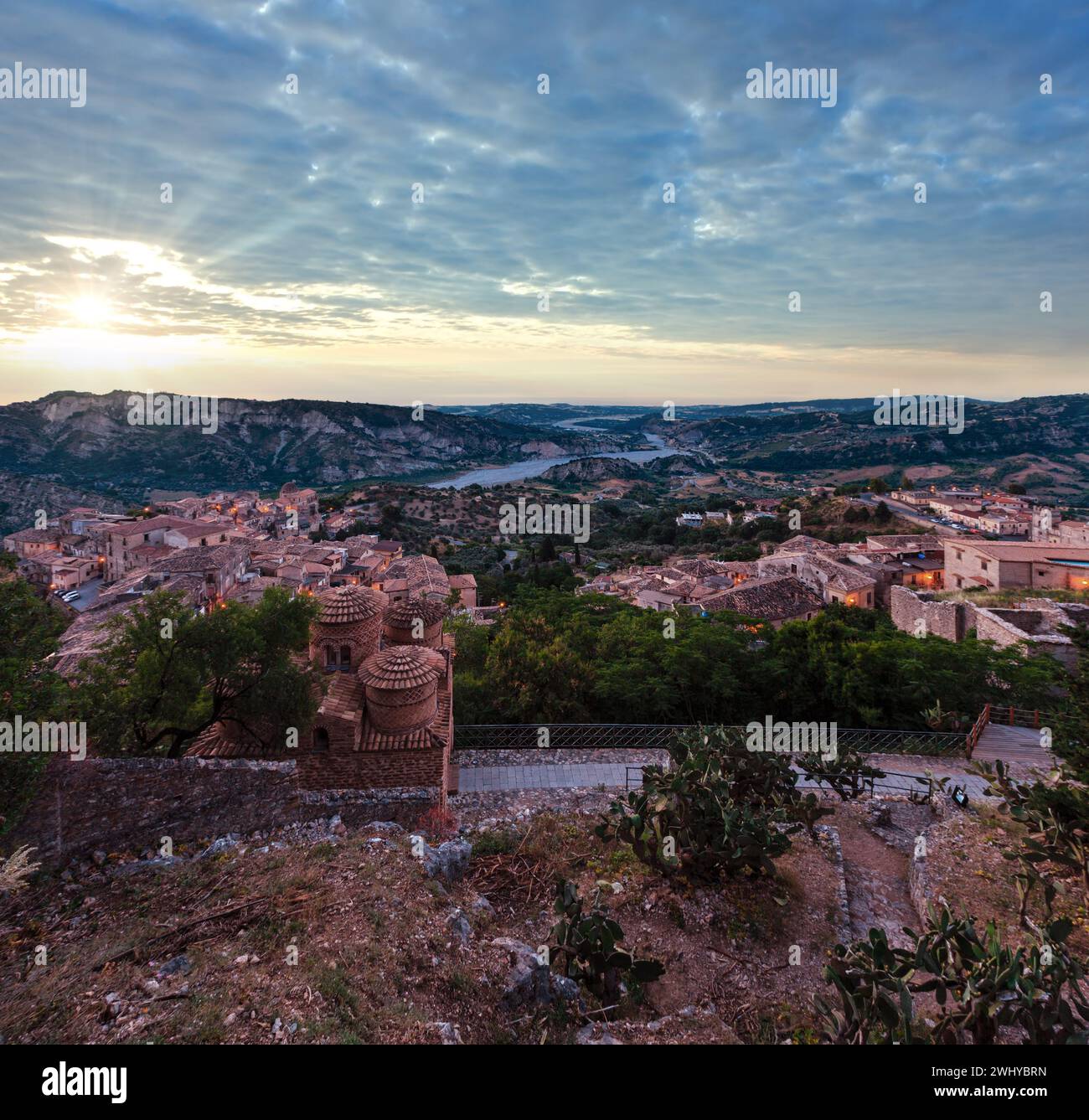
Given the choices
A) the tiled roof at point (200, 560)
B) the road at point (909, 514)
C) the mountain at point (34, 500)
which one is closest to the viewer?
the tiled roof at point (200, 560)

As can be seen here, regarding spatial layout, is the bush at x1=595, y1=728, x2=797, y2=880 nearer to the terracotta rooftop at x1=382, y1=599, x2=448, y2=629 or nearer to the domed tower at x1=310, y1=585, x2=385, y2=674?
the domed tower at x1=310, y1=585, x2=385, y2=674

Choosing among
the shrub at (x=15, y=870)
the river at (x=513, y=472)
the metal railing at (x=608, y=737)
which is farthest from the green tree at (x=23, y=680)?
the river at (x=513, y=472)

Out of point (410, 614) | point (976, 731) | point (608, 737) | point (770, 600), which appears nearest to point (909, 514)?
point (770, 600)

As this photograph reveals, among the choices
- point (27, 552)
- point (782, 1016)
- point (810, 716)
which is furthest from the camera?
point (27, 552)

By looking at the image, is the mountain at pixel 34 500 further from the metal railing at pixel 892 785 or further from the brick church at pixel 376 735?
the metal railing at pixel 892 785

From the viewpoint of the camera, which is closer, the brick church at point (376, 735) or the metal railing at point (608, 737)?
the brick church at point (376, 735)
